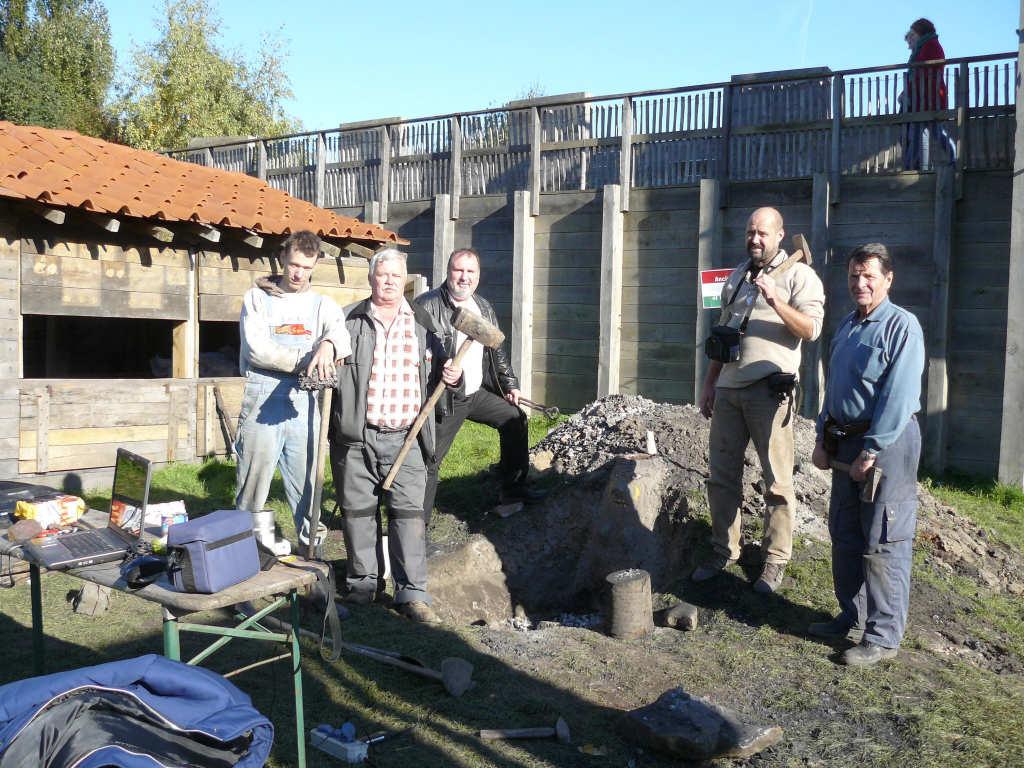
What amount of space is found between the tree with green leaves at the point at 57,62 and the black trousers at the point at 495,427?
21568 mm

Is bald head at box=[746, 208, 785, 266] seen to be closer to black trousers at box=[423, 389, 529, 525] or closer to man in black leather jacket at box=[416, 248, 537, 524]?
man in black leather jacket at box=[416, 248, 537, 524]

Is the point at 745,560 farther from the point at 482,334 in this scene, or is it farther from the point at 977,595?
the point at 482,334

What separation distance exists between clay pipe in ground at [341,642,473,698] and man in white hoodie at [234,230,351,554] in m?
1.18

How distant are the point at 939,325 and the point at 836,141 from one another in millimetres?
2251

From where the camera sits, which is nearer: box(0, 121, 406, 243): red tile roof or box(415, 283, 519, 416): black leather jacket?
box(415, 283, 519, 416): black leather jacket

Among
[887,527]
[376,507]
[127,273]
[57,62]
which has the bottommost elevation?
[376,507]

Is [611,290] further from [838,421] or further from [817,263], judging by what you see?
[838,421]

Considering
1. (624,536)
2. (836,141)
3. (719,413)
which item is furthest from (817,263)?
(719,413)

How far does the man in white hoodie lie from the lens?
5133 mm

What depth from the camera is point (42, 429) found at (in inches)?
315

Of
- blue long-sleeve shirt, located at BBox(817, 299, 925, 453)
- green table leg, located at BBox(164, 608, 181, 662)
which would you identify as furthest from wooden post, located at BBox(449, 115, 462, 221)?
green table leg, located at BBox(164, 608, 181, 662)

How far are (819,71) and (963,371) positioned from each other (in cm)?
357

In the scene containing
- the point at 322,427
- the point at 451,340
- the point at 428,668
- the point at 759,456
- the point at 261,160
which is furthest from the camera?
the point at 261,160

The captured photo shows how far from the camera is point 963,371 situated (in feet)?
29.7
